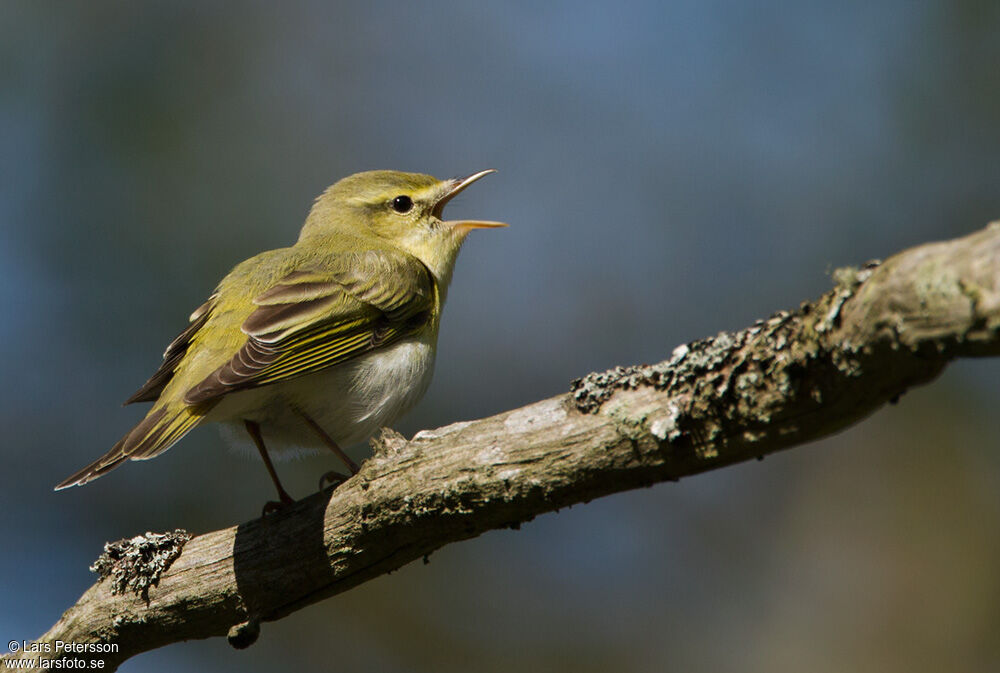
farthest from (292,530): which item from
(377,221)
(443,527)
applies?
(377,221)

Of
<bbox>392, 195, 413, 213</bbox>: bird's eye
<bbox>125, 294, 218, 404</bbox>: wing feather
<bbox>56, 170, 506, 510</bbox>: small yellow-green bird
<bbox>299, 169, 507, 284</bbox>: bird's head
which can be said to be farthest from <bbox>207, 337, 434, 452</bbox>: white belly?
<bbox>392, 195, 413, 213</bbox>: bird's eye

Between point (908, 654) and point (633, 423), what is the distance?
5.23 meters

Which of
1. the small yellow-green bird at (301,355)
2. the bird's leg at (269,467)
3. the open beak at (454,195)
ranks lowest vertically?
the bird's leg at (269,467)

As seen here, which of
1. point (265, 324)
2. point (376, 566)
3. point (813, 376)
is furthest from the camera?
point (265, 324)

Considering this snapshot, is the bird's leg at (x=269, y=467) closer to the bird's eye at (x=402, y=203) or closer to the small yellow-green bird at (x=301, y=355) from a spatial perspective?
the small yellow-green bird at (x=301, y=355)

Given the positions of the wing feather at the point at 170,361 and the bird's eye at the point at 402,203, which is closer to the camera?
the wing feather at the point at 170,361

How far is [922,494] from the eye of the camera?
764cm

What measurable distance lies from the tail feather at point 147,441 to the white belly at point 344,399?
0.40 metres

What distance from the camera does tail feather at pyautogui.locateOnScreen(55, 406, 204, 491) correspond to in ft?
11.9

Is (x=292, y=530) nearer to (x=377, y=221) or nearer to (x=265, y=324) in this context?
(x=265, y=324)

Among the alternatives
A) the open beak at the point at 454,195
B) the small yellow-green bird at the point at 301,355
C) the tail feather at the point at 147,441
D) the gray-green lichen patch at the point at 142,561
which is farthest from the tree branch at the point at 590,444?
the open beak at the point at 454,195

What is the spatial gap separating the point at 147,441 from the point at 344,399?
0.99 meters

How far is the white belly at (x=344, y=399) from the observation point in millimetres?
4395

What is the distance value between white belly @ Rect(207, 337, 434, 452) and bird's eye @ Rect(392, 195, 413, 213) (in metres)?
1.41
